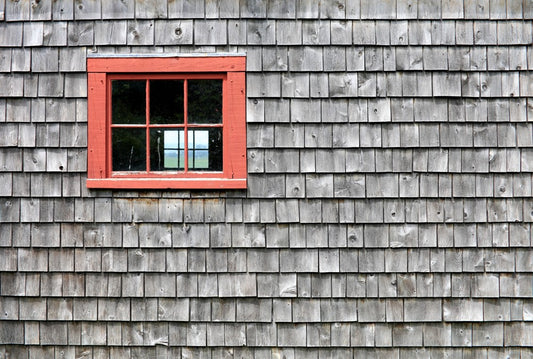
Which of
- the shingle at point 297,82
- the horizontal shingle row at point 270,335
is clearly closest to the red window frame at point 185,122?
the shingle at point 297,82

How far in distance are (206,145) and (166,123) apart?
35 centimetres

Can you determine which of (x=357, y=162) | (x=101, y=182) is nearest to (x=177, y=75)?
(x=101, y=182)

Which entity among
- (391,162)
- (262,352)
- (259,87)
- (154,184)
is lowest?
(262,352)

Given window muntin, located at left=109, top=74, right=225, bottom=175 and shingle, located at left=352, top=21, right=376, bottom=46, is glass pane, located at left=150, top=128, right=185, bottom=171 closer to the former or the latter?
window muntin, located at left=109, top=74, right=225, bottom=175

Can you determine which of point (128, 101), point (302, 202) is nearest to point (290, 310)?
point (302, 202)

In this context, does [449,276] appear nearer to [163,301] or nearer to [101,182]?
[163,301]

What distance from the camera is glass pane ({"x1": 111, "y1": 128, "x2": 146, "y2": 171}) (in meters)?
4.16

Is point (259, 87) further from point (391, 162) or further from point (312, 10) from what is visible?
point (391, 162)

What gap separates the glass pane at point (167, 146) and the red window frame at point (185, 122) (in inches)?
4.5

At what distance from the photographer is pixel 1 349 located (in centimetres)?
415

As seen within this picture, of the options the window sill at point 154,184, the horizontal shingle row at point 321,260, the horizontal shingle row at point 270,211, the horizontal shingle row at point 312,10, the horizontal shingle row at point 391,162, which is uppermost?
the horizontal shingle row at point 312,10

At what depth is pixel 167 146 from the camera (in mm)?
4160

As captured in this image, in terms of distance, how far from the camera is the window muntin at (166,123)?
4.14 meters

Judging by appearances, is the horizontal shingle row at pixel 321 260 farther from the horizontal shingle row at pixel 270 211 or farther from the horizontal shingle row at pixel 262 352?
the horizontal shingle row at pixel 262 352
